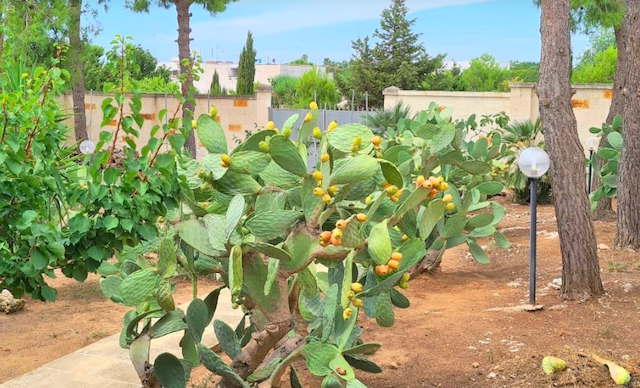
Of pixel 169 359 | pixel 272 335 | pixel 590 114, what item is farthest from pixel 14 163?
pixel 590 114

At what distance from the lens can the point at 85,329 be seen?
20.6 ft

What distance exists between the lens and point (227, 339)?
3.69 meters

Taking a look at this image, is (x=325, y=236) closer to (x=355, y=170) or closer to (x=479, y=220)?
(x=355, y=170)

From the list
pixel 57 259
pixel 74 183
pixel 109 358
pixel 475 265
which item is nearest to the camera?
pixel 57 259

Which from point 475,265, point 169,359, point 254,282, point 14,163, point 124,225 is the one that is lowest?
point 475,265

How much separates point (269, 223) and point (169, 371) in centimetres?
86

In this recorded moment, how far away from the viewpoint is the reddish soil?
562 centimetres

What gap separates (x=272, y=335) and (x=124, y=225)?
0.78 metres

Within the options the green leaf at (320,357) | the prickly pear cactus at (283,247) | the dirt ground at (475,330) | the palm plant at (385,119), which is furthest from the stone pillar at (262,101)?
the green leaf at (320,357)

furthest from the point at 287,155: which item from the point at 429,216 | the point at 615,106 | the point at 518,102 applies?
the point at 518,102

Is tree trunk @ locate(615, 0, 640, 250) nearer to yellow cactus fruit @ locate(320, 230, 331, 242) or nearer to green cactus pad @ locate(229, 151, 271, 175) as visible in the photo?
green cactus pad @ locate(229, 151, 271, 175)

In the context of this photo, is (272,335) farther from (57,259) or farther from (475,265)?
(475,265)

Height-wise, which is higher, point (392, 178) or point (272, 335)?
point (392, 178)

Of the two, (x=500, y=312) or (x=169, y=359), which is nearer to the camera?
(x=169, y=359)
